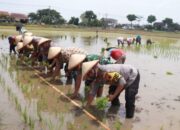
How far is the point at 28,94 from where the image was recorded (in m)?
6.96

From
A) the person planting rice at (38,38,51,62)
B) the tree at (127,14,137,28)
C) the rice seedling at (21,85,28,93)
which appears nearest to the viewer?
the rice seedling at (21,85,28,93)

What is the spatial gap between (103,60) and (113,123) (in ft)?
6.89

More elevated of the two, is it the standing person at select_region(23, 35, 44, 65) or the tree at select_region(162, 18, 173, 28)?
the standing person at select_region(23, 35, 44, 65)

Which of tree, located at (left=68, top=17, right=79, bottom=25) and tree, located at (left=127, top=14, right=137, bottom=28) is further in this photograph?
tree, located at (left=127, top=14, right=137, bottom=28)

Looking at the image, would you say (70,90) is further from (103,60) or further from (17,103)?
(17,103)

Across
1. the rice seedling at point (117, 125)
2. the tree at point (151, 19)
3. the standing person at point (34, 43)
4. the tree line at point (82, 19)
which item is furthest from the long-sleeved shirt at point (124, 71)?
the tree at point (151, 19)

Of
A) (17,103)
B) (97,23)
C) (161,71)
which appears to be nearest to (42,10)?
(97,23)

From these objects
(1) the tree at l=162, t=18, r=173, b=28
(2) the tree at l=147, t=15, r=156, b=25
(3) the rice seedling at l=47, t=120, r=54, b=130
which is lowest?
(1) the tree at l=162, t=18, r=173, b=28

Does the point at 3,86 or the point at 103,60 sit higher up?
the point at 103,60

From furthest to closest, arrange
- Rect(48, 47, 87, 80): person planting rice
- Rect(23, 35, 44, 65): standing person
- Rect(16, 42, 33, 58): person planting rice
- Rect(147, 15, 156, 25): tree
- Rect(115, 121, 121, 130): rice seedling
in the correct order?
Rect(147, 15, 156, 25): tree → Rect(16, 42, 33, 58): person planting rice → Rect(23, 35, 44, 65): standing person → Rect(48, 47, 87, 80): person planting rice → Rect(115, 121, 121, 130): rice seedling

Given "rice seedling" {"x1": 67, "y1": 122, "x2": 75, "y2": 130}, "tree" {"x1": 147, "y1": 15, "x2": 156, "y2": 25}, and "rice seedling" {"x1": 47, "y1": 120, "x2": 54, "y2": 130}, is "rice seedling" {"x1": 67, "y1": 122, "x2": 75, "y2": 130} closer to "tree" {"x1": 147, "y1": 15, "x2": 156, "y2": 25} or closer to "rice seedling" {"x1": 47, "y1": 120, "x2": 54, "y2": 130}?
"rice seedling" {"x1": 47, "y1": 120, "x2": 54, "y2": 130}

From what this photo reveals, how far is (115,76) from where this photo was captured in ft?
18.0

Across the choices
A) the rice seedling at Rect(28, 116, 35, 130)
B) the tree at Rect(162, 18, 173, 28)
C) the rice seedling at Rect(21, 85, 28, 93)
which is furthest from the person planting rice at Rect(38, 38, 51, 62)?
the tree at Rect(162, 18, 173, 28)

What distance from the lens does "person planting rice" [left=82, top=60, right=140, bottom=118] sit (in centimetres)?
548
